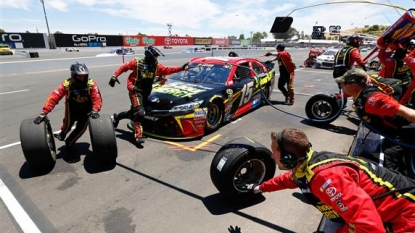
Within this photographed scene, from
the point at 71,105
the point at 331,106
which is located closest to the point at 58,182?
the point at 71,105

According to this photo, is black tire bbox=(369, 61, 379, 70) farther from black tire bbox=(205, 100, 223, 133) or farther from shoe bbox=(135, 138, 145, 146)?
shoe bbox=(135, 138, 145, 146)

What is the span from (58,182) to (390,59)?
7.13m

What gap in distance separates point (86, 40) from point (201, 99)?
3727cm

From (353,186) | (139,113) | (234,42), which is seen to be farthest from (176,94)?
(234,42)

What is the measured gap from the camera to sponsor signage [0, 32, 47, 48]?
113 feet

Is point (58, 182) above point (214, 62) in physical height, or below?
below

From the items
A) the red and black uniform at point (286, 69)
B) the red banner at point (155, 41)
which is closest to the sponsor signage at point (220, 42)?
the red banner at point (155, 41)

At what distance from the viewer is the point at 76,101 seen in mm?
4699

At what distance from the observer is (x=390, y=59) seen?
6.36m

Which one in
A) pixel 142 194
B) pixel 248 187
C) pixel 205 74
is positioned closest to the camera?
pixel 248 187

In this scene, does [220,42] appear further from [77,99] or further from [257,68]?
[77,99]

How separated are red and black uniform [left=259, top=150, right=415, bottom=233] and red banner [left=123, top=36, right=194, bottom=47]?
42.8m

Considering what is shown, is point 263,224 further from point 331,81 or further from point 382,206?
point 331,81

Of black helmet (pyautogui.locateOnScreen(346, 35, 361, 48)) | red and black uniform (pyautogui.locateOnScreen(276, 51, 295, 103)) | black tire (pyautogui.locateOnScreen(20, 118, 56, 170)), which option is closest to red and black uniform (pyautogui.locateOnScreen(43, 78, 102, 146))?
black tire (pyautogui.locateOnScreen(20, 118, 56, 170))
